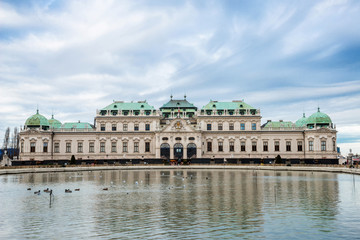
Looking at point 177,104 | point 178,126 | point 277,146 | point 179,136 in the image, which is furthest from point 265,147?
point 177,104

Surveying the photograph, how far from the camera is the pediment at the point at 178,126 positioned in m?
128

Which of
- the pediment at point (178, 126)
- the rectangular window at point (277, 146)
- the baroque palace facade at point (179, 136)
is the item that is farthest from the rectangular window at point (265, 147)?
the pediment at point (178, 126)

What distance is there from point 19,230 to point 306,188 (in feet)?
126

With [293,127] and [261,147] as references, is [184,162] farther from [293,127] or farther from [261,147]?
[293,127]

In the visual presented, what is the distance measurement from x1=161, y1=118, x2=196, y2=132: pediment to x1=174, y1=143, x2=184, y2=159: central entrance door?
498cm

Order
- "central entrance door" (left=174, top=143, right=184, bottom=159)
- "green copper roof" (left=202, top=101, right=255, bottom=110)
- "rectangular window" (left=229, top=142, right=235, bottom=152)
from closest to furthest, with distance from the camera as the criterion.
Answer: "central entrance door" (left=174, top=143, right=184, bottom=159) < "rectangular window" (left=229, top=142, right=235, bottom=152) < "green copper roof" (left=202, top=101, right=255, bottom=110)

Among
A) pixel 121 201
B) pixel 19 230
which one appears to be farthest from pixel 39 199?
pixel 19 230

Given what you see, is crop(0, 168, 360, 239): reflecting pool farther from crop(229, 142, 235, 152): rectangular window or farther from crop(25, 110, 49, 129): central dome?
crop(25, 110, 49, 129): central dome

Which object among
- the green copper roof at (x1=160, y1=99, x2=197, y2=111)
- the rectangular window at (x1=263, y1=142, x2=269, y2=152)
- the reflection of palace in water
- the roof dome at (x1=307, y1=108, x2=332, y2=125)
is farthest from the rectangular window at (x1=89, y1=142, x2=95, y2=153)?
the reflection of palace in water

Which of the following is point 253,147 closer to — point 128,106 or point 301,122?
point 301,122

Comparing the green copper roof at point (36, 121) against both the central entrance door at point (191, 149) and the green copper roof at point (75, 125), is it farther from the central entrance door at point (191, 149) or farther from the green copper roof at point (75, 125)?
the central entrance door at point (191, 149)

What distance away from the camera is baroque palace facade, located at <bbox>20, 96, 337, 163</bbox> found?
419 ft

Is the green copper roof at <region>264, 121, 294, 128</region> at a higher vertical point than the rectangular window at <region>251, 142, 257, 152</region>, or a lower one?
higher

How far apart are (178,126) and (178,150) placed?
26.1ft
